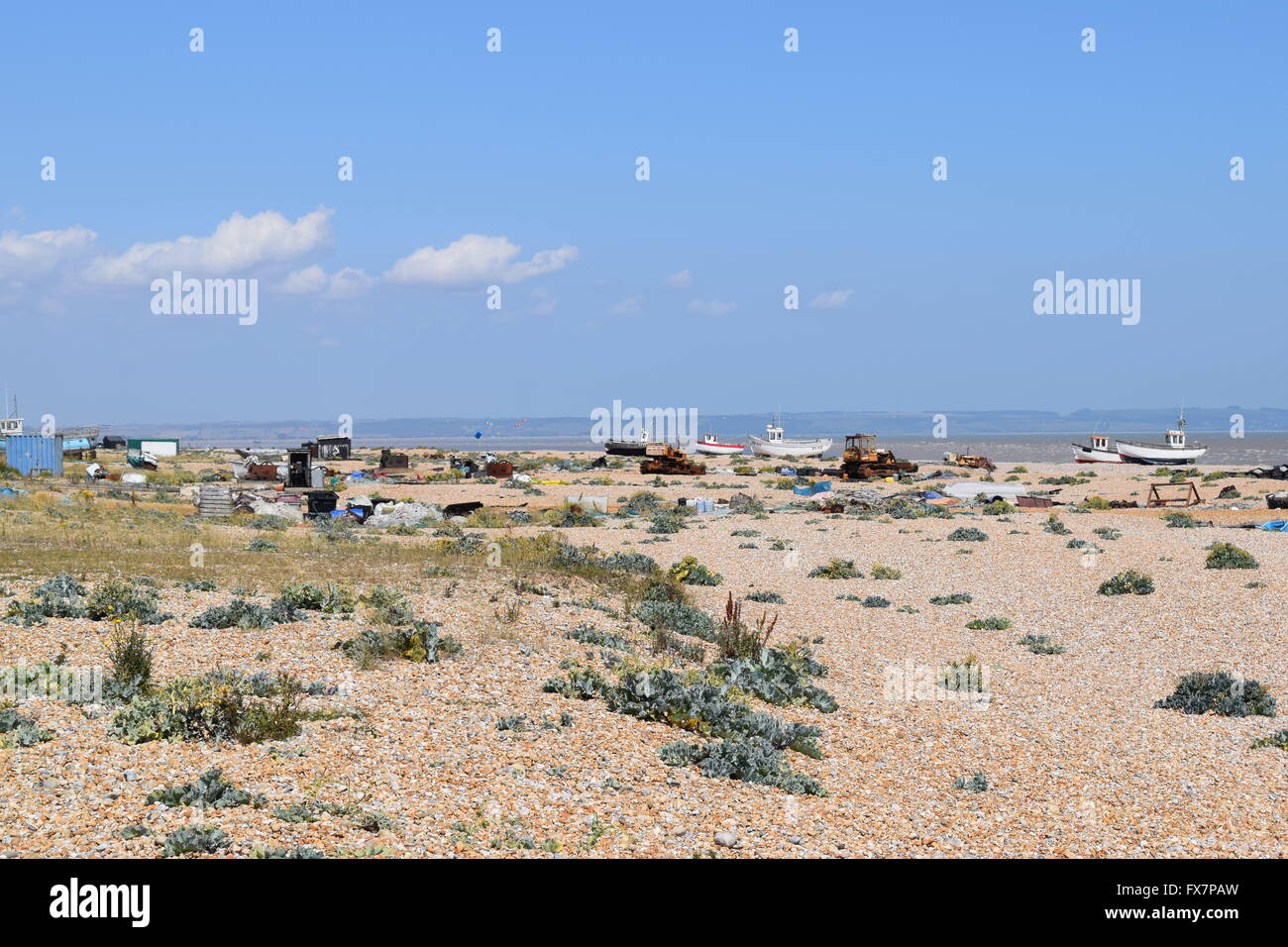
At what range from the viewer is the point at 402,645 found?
13234 mm

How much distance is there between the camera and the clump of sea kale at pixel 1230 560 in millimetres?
24053

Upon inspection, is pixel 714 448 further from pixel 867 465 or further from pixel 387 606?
pixel 387 606

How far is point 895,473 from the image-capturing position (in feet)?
210

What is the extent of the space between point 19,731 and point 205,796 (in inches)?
90.4

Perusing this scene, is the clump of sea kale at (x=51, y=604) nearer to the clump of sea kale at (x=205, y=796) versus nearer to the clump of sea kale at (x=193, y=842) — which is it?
the clump of sea kale at (x=205, y=796)

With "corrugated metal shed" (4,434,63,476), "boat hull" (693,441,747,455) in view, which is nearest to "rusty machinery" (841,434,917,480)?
"boat hull" (693,441,747,455)

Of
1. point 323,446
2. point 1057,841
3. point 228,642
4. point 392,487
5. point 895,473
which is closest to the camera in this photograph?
point 1057,841

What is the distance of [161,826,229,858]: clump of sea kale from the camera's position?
23.1 feet

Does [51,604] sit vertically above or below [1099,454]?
above

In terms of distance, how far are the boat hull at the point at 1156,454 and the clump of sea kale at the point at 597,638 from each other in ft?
259

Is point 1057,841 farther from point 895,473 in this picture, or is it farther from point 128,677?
point 895,473

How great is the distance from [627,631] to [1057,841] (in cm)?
831

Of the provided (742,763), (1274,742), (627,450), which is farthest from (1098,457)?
(742,763)

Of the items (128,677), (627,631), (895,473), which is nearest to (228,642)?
(128,677)
